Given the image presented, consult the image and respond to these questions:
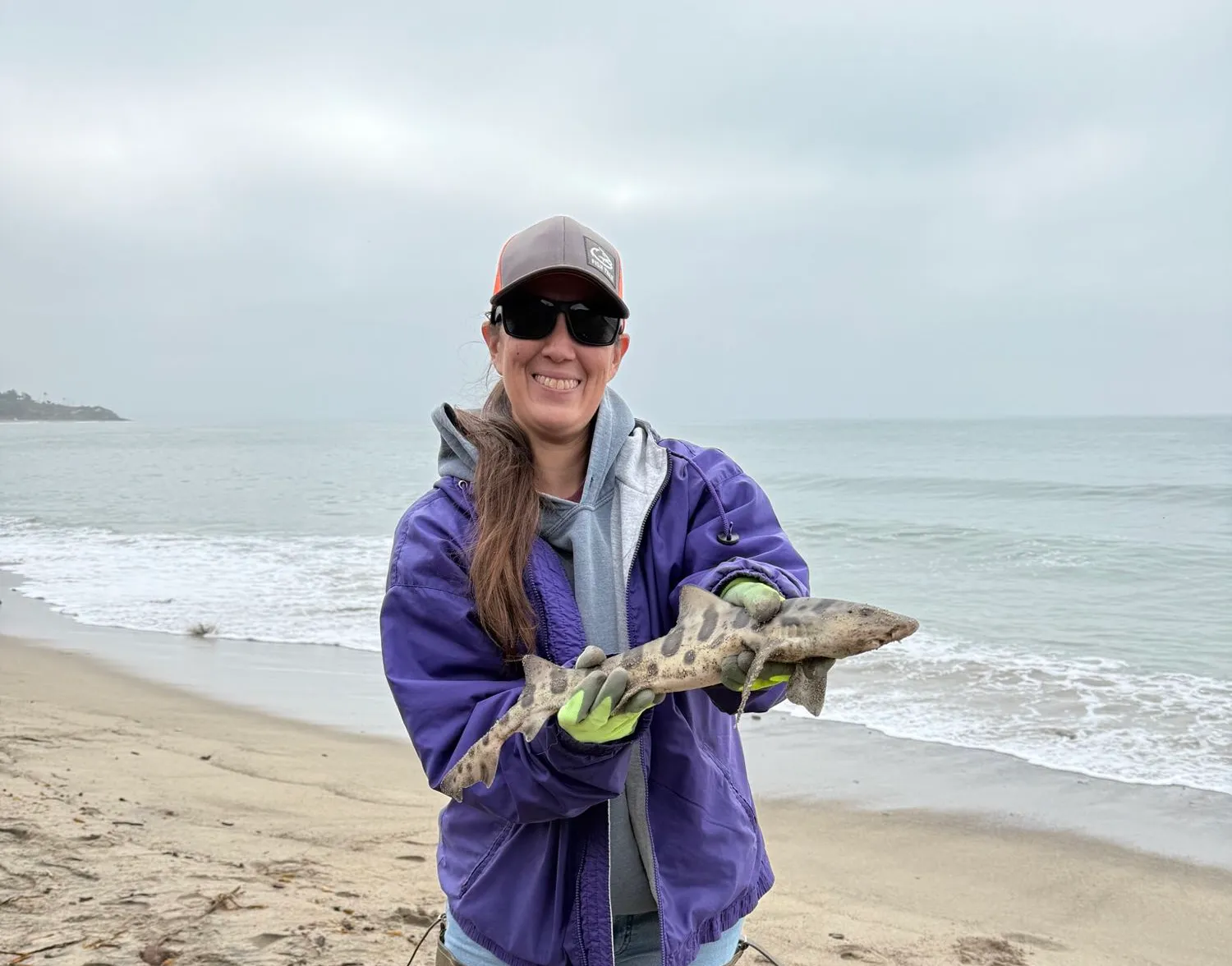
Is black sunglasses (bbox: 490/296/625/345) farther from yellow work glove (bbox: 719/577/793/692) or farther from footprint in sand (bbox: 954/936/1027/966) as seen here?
footprint in sand (bbox: 954/936/1027/966)

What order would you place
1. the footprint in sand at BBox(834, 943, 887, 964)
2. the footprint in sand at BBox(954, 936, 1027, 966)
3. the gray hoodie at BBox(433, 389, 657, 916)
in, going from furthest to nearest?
the footprint in sand at BBox(954, 936, 1027, 966) < the footprint in sand at BBox(834, 943, 887, 964) < the gray hoodie at BBox(433, 389, 657, 916)

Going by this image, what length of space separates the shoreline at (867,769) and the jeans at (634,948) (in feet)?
16.4

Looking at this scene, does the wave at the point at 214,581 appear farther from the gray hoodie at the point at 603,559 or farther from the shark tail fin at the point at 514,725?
the shark tail fin at the point at 514,725

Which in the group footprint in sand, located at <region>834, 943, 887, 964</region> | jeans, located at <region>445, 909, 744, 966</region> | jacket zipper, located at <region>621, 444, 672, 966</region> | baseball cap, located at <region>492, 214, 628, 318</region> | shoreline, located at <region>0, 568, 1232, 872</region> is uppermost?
baseball cap, located at <region>492, 214, 628, 318</region>

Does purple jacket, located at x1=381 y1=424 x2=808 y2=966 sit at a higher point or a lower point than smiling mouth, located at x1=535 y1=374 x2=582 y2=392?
lower

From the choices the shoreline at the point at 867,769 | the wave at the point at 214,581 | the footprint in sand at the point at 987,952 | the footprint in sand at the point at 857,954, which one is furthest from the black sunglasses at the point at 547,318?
the wave at the point at 214,581

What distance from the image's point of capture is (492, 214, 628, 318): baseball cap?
2547mm

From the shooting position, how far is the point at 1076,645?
1191 centimetres

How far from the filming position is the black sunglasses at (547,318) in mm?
2639

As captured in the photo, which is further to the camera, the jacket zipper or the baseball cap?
the baseball cap

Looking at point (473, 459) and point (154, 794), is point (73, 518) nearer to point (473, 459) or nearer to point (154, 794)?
point (154, 794)

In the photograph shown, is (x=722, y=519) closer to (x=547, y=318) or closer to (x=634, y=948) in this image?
(x=547, y=318)

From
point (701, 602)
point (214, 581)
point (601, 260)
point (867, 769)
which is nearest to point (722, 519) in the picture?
point (701, 602)

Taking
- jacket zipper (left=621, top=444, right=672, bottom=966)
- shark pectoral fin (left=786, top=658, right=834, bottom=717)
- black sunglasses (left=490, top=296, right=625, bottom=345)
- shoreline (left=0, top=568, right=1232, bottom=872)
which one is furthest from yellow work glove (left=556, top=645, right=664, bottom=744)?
shoreline (left=0, top=568, right=1232, bottom=872)
